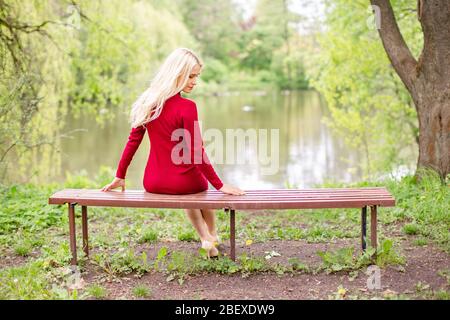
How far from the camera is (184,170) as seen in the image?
3.99 m

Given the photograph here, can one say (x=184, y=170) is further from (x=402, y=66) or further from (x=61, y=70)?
(x=61, y=70)

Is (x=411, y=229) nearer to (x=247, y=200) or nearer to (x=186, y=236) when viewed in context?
(x=247, y=200)

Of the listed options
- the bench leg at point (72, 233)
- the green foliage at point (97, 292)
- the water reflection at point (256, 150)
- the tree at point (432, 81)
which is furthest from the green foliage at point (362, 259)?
the water reflection at point (256, 150)

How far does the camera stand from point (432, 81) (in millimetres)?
5559

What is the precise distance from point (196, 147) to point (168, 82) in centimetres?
52

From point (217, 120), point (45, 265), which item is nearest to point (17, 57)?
point (45, 265)

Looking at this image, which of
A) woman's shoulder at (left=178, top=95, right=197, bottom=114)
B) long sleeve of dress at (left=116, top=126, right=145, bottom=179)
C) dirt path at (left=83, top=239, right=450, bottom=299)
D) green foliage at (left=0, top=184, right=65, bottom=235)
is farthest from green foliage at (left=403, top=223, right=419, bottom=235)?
green foliage at (left=0, top=184, right=65, bottom=235)

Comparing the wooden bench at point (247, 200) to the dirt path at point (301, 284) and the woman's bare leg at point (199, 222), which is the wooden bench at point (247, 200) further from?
the dirt path at point (301, 284)

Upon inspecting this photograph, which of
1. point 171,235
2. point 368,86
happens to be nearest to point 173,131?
point 171,235

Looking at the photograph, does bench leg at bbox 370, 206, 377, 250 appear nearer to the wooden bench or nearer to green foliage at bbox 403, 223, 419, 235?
the wooden bench

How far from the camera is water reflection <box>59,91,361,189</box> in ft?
46.4

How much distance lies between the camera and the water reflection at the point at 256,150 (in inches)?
557

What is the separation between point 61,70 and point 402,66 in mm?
5997

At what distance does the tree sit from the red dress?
2.74 m
